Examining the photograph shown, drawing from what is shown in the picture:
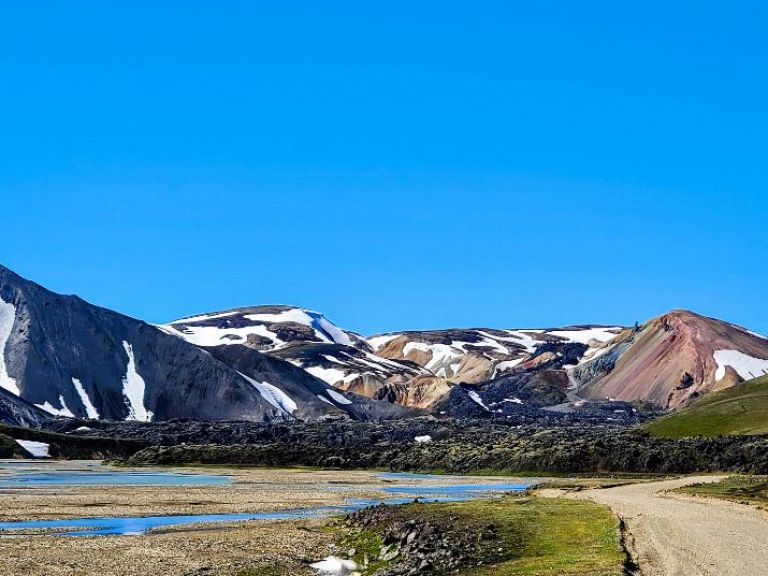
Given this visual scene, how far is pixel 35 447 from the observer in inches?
5177

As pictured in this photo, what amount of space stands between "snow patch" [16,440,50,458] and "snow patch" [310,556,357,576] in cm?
10216

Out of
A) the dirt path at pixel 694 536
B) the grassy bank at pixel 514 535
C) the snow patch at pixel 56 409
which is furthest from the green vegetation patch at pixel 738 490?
the snow patch at pixel 56 409

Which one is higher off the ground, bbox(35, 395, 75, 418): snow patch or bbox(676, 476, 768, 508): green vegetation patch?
bbox(35, 395, 75, 418): snow patch

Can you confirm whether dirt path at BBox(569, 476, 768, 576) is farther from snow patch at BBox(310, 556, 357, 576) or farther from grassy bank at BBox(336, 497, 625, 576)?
snow patch at BBox(310, 556, 357, 576)

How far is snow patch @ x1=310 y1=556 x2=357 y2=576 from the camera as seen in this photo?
35031 mm

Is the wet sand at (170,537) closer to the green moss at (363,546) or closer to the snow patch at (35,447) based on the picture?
the green moss at (363,546)

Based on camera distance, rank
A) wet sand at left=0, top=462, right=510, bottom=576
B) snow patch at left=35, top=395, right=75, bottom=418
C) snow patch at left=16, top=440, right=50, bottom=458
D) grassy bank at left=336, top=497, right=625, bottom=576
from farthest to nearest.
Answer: snow patch at left=35, top=395, right=75, bottom=418, snow patch at left=16, top=440, right=50, bottom=458, wet sand at left=0, top=462, right=510, bottom=576, grassy bank at left=336, top=497, right=625, bottom=576

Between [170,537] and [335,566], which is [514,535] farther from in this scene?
[170,537]

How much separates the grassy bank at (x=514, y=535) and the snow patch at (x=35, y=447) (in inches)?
3480

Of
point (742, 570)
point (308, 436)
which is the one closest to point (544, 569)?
point (742, 570)

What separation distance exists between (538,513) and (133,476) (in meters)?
55.6

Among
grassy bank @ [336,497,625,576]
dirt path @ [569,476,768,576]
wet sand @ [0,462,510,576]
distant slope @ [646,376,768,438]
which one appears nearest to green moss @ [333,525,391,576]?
grassy bank @ [336,497,625,576]

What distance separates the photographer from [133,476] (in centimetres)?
9412

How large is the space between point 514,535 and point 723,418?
92.2 m
